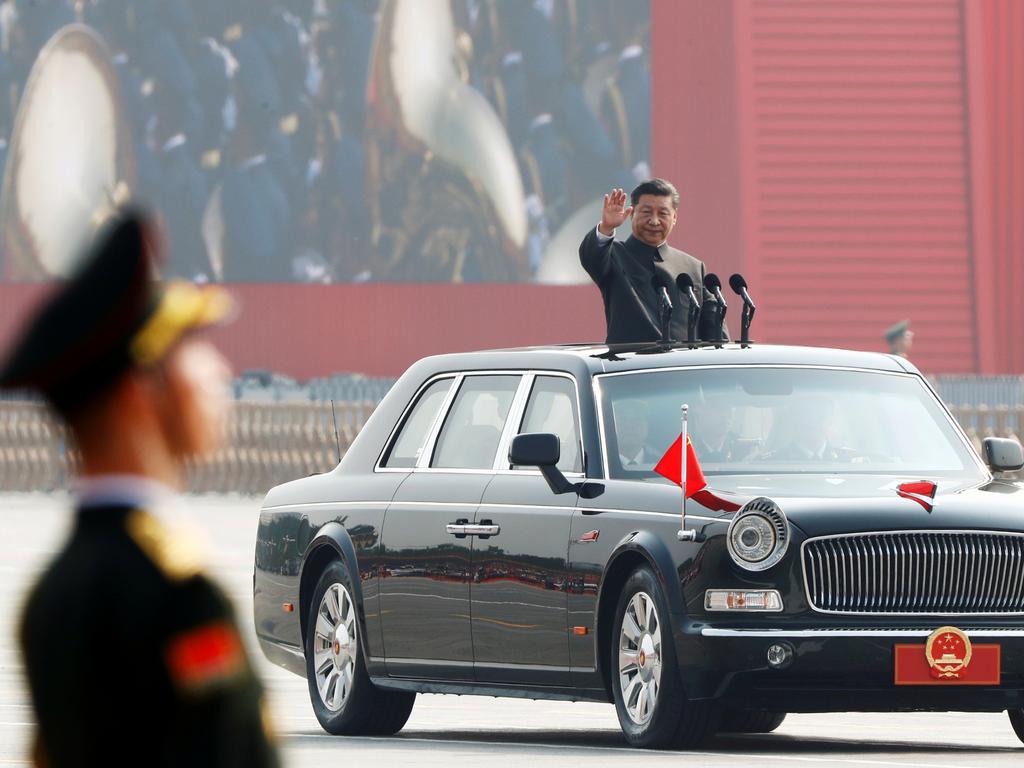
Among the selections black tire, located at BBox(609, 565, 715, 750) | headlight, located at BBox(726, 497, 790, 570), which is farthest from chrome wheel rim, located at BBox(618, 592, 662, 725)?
headlight, located at BBox(726, 497, 790, 570)

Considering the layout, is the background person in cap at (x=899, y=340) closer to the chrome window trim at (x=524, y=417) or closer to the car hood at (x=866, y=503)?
the chrome window trim at (x=524, y=417)

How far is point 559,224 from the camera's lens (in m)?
53.4

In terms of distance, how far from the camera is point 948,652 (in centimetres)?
966

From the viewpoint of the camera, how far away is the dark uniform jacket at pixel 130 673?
2.79m

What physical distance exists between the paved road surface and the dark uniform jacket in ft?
20.6

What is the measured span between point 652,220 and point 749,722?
2219mm

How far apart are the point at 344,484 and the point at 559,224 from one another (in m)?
42.0

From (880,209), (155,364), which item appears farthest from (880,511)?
(880,209)

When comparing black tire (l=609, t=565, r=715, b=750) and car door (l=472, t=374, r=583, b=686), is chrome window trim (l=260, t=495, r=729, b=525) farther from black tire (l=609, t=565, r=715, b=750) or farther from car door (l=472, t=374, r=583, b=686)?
black tire (l=609, t=565, r=715, b=750)

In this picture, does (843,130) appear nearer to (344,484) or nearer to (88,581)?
(344,484)

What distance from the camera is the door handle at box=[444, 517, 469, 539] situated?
1069 cm

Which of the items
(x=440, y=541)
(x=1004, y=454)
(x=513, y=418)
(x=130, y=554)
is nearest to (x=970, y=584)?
(x=1004, y=454)

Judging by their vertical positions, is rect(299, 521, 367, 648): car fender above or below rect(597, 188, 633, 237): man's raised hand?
below

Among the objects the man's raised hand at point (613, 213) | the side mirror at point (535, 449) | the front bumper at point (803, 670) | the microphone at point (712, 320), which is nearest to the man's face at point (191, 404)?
the front bumper at point (803, 670)
